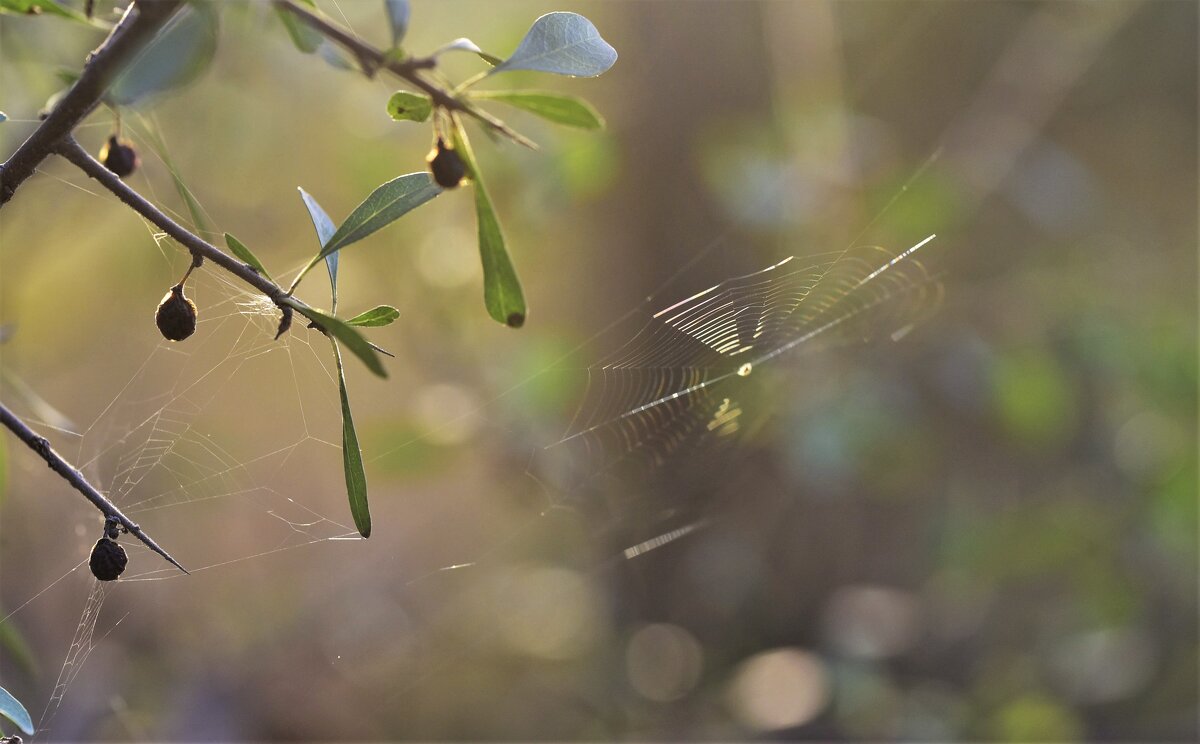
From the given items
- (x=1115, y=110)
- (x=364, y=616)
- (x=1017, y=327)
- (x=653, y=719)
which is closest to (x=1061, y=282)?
(x=1017, y=327)

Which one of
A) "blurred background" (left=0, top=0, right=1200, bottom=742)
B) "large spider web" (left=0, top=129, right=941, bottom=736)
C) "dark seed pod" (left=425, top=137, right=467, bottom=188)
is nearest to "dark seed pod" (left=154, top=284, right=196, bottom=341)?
Result: "dark seed pod" (left=425, top=137, right=467, bottom=188)

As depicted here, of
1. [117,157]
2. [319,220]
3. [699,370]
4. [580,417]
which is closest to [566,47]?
[319,220]

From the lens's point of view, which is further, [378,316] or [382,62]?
[378,316]

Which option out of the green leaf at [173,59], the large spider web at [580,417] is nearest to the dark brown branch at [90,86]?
the green leaf at [173,59]

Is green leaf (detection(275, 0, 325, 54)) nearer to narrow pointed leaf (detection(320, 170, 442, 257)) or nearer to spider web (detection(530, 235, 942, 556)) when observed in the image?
narrow pointed leaf (detection(320, 170, 442, 257))

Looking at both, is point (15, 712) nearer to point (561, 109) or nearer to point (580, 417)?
point (561, 109)

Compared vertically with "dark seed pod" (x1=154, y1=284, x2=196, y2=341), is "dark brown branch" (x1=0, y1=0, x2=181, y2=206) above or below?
above
